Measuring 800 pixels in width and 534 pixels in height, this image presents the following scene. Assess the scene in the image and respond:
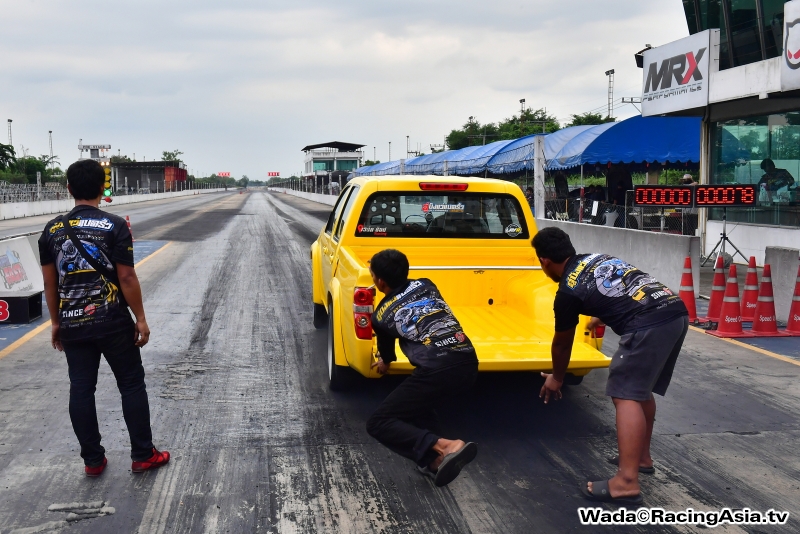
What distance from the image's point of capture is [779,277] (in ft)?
33.9

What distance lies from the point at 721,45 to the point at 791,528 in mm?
16996

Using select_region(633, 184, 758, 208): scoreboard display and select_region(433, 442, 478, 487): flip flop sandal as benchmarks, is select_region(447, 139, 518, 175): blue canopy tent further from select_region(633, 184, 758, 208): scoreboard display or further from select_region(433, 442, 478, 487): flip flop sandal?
select_region(433, 442, 478, 487): flip flop sandal

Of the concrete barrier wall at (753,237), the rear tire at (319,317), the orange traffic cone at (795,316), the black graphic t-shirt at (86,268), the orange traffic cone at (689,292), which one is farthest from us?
the concrete barrier wall at (753,237)

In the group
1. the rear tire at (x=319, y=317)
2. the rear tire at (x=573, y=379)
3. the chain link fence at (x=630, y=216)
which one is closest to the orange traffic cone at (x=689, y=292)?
the rear tire at (x=573, y=379)

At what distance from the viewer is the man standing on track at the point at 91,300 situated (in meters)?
4.71

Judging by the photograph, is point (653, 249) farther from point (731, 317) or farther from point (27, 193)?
point (27, 193)

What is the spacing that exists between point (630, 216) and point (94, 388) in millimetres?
17266

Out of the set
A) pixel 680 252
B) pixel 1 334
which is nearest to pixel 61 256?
pixel 1 334

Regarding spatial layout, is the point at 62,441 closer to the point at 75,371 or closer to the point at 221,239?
the point at 75,371

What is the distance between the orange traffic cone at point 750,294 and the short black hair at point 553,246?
612 cm

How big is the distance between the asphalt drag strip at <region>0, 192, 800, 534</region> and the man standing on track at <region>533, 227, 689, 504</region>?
0.86ft

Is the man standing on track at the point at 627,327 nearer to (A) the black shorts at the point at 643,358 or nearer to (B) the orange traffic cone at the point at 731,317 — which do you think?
(A) the black shorts at the point at 643,358

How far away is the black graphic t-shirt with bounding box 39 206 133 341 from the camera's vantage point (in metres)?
4.70

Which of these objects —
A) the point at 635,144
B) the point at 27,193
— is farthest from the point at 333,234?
the point at 27,193
